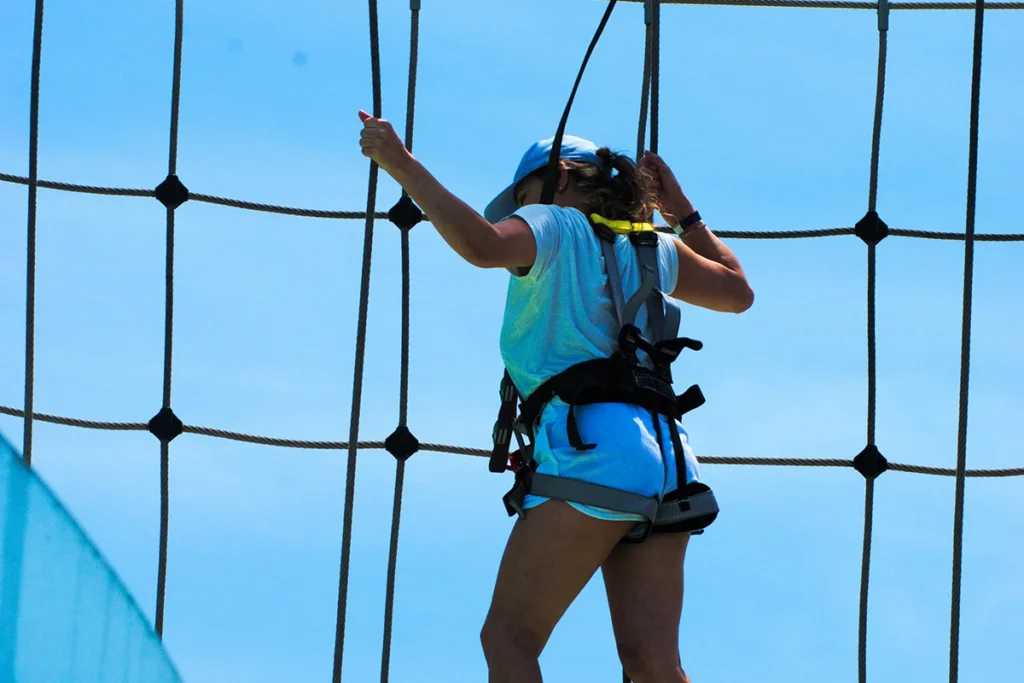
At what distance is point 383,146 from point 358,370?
1.08m

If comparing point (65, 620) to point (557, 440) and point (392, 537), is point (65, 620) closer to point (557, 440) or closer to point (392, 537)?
point (557, 440)

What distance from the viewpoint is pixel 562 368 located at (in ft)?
6.81

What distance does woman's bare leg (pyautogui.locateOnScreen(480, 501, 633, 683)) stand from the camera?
199 centimetres

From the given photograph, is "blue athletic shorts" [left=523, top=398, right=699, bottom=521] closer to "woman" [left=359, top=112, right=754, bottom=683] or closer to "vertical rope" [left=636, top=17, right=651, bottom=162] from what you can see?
"woman" [left=359, top=112, right=754, bottom=683]

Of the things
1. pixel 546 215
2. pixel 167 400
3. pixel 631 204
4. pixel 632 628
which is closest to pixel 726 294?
pixel 631 204

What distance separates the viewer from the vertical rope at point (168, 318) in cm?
302

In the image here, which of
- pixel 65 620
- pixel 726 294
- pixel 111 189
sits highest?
pixel 111 189

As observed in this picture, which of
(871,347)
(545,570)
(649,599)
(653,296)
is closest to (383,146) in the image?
(653,296)

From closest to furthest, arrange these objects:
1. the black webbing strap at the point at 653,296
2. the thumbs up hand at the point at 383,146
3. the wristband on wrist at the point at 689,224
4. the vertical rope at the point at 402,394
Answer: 1. the thumbs up hand at the point at 383,146
2. the black webbing strap at the point at 653,296
3. the wristband on wrist at the point at 689,224
4. the vertical rope at the point at 402,394

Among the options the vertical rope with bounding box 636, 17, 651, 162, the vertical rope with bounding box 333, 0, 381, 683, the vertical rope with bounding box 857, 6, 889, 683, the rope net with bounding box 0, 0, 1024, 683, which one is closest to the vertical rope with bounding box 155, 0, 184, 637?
the rope net with bounding box 0, 0, 1024, 683

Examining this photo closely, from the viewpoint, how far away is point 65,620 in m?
2.11

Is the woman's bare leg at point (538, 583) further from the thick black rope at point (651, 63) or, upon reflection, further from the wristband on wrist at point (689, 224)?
the thick black rope at point (651, 63)

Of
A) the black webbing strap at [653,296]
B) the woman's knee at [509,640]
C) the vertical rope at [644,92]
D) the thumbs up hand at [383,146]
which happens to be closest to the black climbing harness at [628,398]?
the black webbing strap at [653,296]

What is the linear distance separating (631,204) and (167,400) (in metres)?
1.26
